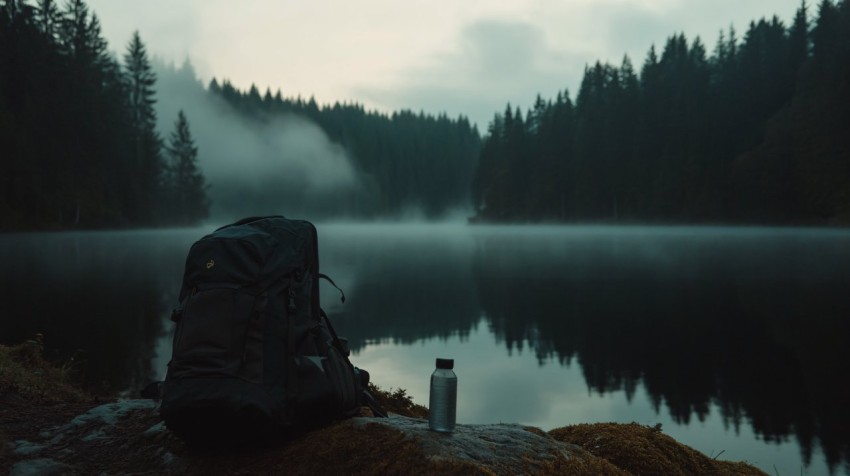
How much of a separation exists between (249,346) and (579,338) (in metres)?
13.5

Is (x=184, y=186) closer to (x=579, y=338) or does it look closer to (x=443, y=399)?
(x=579, y=338)

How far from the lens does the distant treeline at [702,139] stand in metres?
71.9

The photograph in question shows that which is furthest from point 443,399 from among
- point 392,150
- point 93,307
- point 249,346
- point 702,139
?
point 392,150

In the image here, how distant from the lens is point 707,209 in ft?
263

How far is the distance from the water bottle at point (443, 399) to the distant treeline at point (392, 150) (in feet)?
522

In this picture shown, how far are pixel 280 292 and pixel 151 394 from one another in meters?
1.11

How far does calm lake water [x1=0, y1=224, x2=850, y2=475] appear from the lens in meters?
10.1

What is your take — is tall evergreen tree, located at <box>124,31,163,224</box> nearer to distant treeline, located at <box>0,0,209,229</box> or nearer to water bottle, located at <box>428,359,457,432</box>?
distant treeline, located at <box>0,0,209,229</box>

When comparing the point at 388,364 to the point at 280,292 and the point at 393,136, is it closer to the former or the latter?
the point at 280,292

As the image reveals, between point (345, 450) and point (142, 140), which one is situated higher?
point (142, 140)

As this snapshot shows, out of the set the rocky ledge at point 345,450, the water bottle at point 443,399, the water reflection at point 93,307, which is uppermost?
the water bottle at point 443,399

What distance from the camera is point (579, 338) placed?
15.7 meters

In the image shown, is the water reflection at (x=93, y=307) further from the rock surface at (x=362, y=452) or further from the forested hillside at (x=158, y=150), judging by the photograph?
the forested hillside at (x=158, y=150)

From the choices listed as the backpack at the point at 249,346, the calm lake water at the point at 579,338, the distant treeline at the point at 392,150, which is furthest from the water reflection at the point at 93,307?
the distant treeline at the point at 392,150
